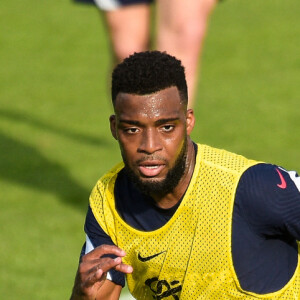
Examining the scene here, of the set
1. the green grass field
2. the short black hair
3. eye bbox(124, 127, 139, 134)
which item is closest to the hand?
eye bbox(124, 127, 139, 134)

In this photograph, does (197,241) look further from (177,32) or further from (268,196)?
(177,32)

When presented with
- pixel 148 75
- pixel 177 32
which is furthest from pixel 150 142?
pixel 177 32

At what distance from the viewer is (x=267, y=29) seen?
505 inches

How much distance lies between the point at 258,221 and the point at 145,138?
56cm

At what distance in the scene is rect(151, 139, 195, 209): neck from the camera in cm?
481

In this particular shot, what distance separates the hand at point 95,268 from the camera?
4.47 meters

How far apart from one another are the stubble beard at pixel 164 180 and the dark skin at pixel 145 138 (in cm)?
2

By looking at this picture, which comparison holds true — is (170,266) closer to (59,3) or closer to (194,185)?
(194,185)

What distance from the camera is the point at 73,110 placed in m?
10.6

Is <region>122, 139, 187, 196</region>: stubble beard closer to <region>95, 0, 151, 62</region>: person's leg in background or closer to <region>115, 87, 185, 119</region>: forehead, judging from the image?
<region>115, 87, 185, 119</region>: forehead

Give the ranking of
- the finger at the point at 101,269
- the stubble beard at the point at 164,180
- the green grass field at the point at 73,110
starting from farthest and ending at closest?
1. the green grass field at the point at 73,110
2. the stubble beard at the point at 164,180
3. the finger at the point at 101,269

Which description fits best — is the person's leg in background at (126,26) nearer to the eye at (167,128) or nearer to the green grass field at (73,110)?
the green grass field at (73,110)

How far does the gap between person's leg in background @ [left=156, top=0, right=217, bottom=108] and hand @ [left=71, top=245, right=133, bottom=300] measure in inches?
108

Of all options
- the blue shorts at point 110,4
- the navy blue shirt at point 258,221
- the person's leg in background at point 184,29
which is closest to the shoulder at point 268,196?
the navy blue shirt at point 258,221
